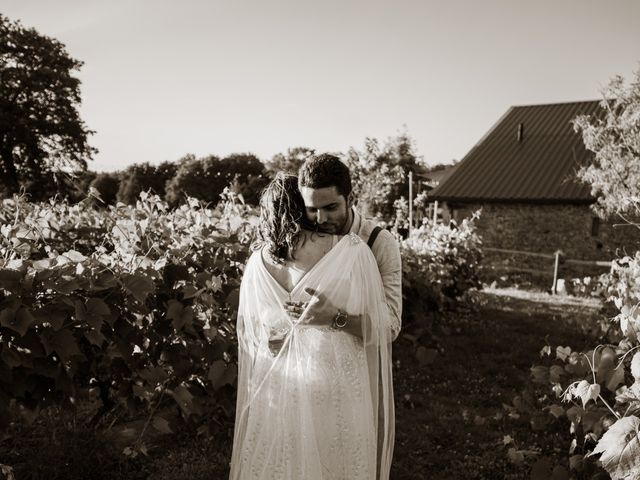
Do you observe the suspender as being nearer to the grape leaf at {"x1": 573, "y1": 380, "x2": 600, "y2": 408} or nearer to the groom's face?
the groom's face

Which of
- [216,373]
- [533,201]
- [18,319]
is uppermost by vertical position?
[533,201]

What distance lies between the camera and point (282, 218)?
2.30 m

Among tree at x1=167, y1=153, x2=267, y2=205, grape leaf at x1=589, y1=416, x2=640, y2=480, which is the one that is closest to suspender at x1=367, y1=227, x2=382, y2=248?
grape leaf at x1=589, y1=416, x2=640, y2=480

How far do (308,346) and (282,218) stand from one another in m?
0.60

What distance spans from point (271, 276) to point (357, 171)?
25.7 m

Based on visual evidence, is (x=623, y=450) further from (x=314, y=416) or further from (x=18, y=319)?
(x=18, y=319)

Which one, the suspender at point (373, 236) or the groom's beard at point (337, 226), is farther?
the suspender at point (373, 236)

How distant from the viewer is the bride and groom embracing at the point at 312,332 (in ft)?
Answer: 7.54

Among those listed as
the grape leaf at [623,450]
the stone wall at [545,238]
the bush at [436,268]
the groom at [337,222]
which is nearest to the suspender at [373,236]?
the groom at [337,222]

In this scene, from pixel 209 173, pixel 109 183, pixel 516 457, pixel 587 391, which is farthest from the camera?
pixel 109 183

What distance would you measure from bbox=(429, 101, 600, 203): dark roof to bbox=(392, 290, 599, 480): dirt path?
10.0m

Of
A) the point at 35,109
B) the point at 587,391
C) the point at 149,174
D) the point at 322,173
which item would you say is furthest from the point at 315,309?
the point at 149,174

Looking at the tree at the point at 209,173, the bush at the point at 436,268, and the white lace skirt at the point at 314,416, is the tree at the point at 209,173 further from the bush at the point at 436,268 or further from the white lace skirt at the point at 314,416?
the white lace skirt at the point at 314,416

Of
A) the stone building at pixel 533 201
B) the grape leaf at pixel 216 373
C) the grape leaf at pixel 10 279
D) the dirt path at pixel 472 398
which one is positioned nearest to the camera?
the grape leaf at pixel 10 279
